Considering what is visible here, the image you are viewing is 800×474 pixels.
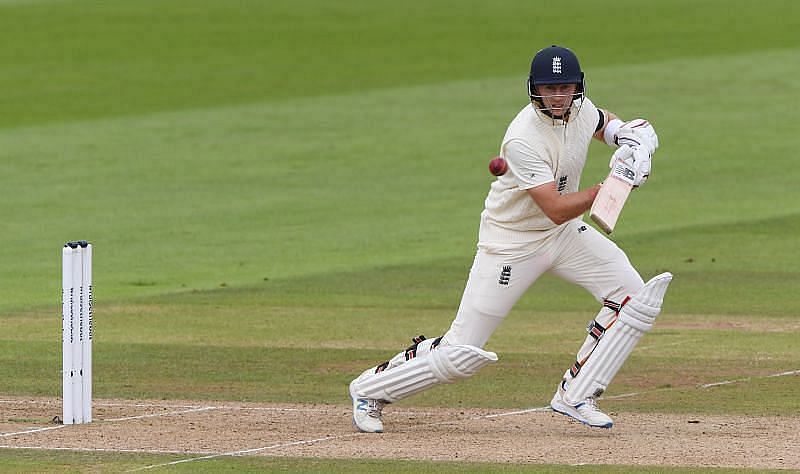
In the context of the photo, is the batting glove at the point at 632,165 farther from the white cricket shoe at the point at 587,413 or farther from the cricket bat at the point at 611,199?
the white cricket shoe at the point at 587,413

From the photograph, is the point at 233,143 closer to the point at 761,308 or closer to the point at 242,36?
the point at 242,36

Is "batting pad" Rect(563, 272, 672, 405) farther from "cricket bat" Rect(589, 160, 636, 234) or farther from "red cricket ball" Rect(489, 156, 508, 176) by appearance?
"red cricket ball" Rect(489, 156, 508, 176)

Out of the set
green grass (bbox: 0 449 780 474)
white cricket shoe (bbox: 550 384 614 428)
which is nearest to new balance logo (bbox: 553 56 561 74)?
white cricket shoe (bbox: 550 384 614 428)

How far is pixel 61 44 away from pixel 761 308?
85.0 ft

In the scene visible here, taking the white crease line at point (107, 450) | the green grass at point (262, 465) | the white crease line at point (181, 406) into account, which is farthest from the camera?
the white crease line at point (181, 406)

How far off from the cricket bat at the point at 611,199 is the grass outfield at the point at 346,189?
1751 millimetres

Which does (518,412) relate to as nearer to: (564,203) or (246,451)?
(564,203)

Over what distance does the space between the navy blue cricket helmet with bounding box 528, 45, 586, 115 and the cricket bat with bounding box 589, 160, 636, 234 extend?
1.71 feet

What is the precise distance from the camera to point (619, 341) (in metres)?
9.42

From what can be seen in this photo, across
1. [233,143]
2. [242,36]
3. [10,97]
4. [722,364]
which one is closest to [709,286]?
[722,364]

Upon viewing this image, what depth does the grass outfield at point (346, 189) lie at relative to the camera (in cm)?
1249

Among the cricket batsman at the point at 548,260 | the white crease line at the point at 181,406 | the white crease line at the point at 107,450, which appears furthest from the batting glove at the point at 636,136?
the white crease line at the point at 107,450

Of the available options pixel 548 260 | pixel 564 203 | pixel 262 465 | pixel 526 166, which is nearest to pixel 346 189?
pixel 548 260

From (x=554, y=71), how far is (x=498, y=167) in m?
0.59
